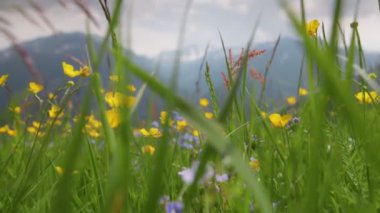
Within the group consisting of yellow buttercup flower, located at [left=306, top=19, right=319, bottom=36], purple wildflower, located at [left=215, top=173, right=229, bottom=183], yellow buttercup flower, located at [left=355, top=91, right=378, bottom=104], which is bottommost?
purple wildflower, located at [left=215, top=173, right=229, bottom=183]

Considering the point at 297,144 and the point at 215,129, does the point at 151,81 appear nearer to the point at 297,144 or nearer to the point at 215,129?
the point at 215,129

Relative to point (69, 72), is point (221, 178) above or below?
below

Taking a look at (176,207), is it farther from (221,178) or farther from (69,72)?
(69,72)

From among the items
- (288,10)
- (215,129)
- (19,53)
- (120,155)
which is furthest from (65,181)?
(19,53)

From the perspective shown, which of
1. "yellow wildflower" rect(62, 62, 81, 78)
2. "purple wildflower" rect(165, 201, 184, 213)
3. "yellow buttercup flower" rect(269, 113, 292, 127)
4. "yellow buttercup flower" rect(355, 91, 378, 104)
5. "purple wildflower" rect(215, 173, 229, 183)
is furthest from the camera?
"yellow wildflower" rect(62, 62, 81, 78)

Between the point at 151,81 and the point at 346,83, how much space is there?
25cm

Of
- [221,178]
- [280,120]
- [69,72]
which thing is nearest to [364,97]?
[280,120]

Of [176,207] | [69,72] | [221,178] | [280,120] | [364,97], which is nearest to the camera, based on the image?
[176,207]

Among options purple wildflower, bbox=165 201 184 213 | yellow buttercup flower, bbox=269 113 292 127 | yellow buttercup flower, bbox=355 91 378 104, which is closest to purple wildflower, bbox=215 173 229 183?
purple wildflower, bbox=165 201 184 213

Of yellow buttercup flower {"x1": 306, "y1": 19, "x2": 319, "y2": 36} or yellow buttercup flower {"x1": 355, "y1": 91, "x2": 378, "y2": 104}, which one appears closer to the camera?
yellow buttercup flower {"x1": 355, "y1": 91, "x2": 378, "y2": 104}

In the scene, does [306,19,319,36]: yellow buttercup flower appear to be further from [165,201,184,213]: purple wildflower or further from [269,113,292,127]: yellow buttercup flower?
[165,201,184,213]: purple wildflower

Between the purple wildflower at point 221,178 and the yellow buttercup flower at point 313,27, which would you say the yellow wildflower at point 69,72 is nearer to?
the purple wildflower at point 221,178

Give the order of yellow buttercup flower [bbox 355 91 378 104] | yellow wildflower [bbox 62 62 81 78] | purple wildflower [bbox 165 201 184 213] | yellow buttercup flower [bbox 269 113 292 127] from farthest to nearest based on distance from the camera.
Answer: yellow wildflower [bbox 62 62 81 78] < yellow buttercup flower [bbox 269 113 292 127] < yellow buttercup flower [bbox 355 91 378 104] < purple wildflower [bbox 165 201 184 213]

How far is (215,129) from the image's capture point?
1.47 ft
